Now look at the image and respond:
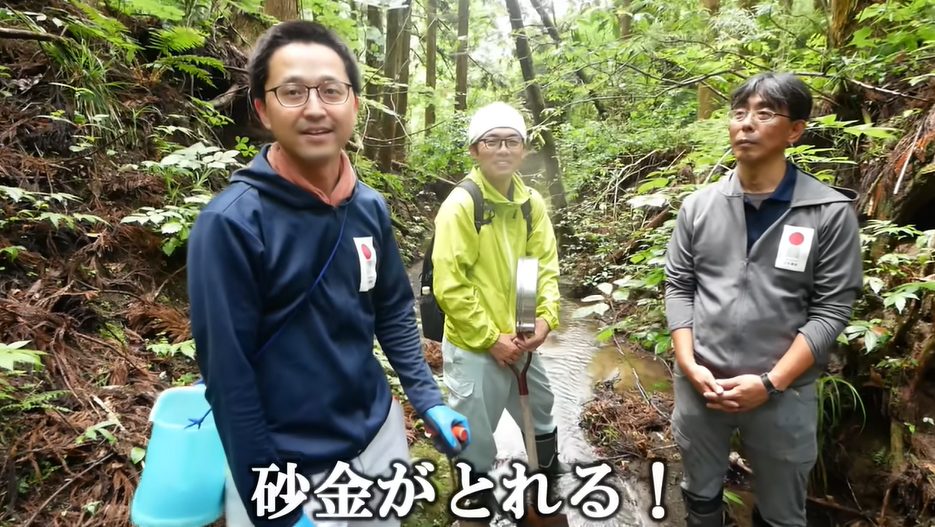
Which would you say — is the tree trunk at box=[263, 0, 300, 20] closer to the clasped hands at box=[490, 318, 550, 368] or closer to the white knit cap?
the white knit cap

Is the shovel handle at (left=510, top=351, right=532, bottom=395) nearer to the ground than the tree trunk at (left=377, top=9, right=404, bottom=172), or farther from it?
nearer to the ground

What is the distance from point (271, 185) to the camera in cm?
141

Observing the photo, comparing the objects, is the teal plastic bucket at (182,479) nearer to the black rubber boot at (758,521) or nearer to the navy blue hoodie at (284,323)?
the navy blue hoodie at (284,323)

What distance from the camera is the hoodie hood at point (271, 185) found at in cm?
140

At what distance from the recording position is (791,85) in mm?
2090

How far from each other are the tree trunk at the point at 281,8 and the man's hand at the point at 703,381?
6.52 metres

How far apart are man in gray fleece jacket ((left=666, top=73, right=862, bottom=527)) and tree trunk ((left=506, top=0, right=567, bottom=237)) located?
A: 6384 millimetres

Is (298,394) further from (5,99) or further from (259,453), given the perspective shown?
(5,99)

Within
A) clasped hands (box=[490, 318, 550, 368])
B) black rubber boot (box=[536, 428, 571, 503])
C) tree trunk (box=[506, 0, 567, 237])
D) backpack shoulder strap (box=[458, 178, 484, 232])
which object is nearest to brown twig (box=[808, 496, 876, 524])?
black rubber boot (box=[536, 428, 571, 503])

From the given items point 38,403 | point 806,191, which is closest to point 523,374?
point 806,191

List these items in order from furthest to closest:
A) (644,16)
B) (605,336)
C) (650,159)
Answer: (650,159) < (644,16) < (605,336)

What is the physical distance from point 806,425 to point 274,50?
2447mm

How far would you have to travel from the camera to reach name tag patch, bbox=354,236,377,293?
5.33 feet

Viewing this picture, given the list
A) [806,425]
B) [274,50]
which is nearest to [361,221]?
[274,50]
